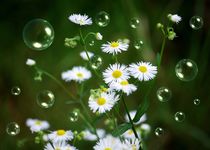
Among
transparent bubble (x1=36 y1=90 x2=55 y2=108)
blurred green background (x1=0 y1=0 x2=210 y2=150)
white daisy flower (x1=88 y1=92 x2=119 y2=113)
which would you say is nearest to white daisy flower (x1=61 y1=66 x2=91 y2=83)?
transparent bubble (x1=36 y1=90 x2=55 y2=108)

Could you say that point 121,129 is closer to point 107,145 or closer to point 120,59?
point 107,145

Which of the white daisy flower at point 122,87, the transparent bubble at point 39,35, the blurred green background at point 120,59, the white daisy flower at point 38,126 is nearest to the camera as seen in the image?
the white daisy flower at point 122,87

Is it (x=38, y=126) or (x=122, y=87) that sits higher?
(x=38, y=126)

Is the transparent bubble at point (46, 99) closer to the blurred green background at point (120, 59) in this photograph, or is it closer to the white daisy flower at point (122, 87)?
the white daisy flower at point (122, 87)

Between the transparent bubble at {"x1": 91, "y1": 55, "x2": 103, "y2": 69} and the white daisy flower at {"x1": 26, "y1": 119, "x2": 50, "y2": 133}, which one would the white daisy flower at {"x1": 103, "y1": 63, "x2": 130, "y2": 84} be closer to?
the transparent bubble at {"x1": 91, "y1": 55, "x2": 103, "y2": 69}

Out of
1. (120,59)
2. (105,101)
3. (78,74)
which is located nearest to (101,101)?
(105,101)

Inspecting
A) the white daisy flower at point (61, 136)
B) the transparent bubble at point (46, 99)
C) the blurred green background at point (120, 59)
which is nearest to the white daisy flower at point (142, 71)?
the white daisy flower at point (61, 136)
